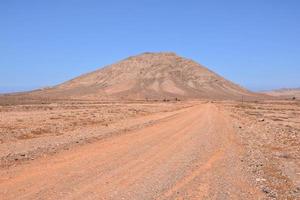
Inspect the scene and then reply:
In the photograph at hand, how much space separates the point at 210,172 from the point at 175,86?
6279 inches

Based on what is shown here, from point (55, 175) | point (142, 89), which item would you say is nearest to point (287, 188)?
point (55, 175)

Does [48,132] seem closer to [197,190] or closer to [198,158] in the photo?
[198,158]

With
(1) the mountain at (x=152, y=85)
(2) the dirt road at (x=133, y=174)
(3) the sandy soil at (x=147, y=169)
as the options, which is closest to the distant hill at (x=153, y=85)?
(1) the mountain at (x=152, y=85)

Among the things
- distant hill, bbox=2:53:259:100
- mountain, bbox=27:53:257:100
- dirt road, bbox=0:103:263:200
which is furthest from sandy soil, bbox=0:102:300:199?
distant hill, bbox=2:53:259:100

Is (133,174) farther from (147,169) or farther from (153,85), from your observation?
(153,85)

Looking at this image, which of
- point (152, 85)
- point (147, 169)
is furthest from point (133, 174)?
point (152, 85)

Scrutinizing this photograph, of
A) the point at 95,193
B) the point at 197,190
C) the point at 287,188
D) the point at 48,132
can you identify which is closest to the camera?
the point at 95,193

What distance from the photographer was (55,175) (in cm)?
1239

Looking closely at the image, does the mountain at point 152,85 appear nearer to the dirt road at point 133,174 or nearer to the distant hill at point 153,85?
the distant hill at point 153,85

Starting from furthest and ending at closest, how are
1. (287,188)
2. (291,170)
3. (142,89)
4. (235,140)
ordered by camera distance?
(142,89) → (235,140) → (291,170) → (287,188)

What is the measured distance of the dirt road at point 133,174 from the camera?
10484 millimetres

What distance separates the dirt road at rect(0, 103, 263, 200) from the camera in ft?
34.4

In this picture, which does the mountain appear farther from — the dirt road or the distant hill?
the dirt road

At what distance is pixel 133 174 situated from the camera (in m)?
12.8
